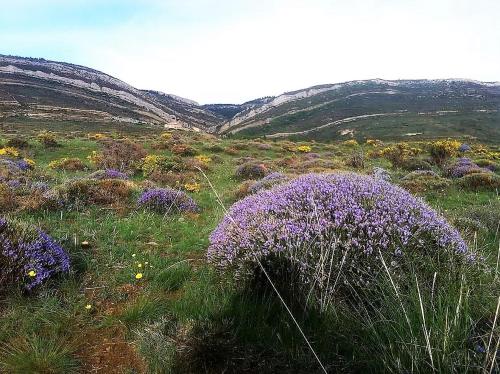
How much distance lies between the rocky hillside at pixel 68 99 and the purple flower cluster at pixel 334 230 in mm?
86084

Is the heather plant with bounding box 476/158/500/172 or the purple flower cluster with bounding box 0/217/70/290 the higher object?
the purple flower cluster with bounding box 0/217/70/290

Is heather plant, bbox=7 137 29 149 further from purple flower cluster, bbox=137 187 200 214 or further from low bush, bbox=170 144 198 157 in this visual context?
purple flower cluster, bbox=137 187 200 214

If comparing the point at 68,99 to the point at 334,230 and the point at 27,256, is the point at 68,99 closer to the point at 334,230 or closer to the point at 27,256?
the point at 27,256

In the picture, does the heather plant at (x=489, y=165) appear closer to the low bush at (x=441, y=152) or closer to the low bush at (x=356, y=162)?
the low bush at (x=441, y=152)

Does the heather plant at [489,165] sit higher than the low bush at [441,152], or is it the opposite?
the low bush at [441,152]

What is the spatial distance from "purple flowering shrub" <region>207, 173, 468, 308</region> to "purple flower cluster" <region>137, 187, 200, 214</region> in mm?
3600

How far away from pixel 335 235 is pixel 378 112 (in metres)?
124

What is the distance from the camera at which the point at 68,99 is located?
110562 millimetres

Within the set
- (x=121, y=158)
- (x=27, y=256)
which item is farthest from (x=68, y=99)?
(x=27, y=256)

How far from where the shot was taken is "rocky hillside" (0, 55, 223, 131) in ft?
303

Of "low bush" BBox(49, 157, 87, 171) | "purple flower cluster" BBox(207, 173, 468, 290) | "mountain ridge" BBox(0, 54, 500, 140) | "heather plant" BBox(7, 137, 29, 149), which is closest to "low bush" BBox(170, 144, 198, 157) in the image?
"low bush" BBox(49, 157, 87, 171)

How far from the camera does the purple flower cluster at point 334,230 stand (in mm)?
3781

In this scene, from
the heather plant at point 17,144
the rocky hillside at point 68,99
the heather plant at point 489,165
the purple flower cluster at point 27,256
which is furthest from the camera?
the rocky hillside at point 68,99

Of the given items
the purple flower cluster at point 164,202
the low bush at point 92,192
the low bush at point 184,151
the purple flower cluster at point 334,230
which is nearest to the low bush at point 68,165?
the low bush at point 184,151
